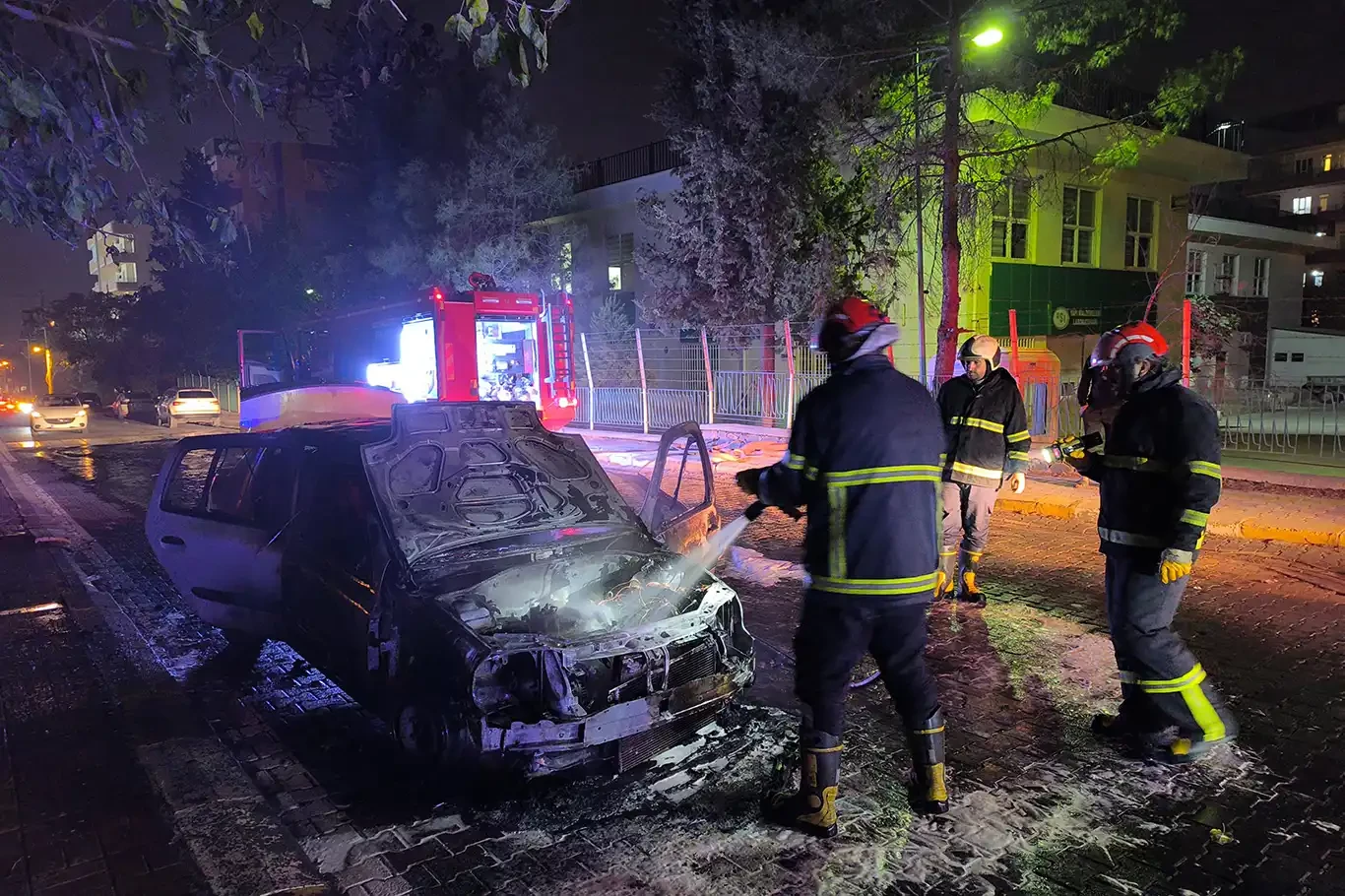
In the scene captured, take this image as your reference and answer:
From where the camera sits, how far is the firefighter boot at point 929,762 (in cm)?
342

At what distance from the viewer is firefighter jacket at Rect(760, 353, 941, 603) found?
3.23m

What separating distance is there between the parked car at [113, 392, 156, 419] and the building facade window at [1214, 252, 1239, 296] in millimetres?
40111

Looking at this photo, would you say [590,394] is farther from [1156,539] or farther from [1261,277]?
[1261,277]

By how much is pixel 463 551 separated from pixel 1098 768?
10.1 feet

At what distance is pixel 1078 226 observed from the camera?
21000 millimetres

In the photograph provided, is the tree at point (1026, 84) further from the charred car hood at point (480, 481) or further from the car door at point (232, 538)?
the car door at point (232, 538)

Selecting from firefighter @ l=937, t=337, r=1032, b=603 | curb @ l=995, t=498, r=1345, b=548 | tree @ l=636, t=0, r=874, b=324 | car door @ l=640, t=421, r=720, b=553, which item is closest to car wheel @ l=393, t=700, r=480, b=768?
car door @ l=640, t=421, r=720, b=553

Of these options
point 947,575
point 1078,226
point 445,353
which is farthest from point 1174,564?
point 1078,226

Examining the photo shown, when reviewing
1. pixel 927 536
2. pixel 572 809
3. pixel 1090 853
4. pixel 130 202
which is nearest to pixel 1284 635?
pixel 1090 853

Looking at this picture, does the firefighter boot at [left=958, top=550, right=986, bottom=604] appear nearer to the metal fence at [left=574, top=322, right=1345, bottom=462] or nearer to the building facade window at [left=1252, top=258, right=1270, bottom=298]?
the metal fence at [left=574, top=322, right=1345, bottom=462]

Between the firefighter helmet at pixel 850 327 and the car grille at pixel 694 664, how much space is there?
142cm

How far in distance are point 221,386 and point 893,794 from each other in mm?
46825

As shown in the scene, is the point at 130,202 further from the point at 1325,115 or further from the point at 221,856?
the point at 1325,115

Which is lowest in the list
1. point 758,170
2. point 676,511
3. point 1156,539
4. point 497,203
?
point 676,511
